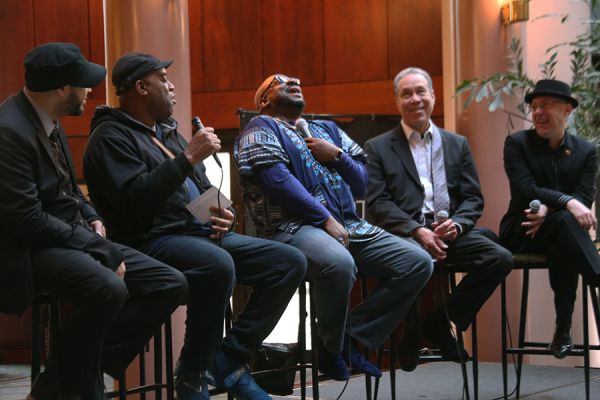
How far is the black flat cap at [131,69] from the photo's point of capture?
396cm

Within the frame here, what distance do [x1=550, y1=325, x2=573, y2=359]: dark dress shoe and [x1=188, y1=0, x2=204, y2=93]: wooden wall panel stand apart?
4.90 m

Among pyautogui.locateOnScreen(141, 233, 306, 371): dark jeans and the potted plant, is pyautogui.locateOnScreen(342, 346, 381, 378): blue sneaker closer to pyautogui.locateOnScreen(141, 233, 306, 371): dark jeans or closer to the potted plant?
pyautogui.locateOnScreen(141, 233, 306, 371): dark jeans

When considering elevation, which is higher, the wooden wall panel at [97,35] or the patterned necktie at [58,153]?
the wooden wall panel at [97,35]

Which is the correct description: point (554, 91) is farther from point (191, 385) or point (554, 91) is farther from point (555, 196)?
point (191, 385)

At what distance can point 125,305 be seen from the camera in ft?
11.7

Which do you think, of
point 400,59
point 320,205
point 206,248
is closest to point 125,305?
point 206,248

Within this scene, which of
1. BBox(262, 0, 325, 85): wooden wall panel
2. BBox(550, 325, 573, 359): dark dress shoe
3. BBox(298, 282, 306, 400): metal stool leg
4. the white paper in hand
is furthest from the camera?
BBox(262, 0, 325, 85): wooden wall panel

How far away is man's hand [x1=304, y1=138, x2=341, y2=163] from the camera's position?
4.34 m

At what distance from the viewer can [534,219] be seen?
4820 millimetres

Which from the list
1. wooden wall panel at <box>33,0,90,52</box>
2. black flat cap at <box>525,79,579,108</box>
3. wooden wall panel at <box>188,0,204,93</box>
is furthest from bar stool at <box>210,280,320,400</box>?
wooden wall panel at <box>33,0,90,52</box>

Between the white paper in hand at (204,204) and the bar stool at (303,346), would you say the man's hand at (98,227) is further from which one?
the bar stool at (303,346)

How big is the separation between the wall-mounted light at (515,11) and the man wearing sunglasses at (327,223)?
2089 millimetres

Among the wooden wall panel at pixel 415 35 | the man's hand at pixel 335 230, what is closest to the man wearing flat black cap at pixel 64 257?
the man's hand at pixel 335 230

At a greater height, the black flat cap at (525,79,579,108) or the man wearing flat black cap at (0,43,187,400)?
the black flat cap at (525,79,579,108)
